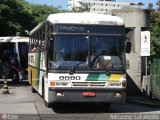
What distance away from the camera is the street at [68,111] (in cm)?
1505

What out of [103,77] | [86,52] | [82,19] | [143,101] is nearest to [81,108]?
[103,77]

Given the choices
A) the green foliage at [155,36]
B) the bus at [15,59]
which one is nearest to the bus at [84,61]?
the green foliage at [155,36]

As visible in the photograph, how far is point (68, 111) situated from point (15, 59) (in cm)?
1679

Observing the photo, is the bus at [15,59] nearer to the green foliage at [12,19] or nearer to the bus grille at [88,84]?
the green foliage at [12,19]

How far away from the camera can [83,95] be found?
15.6m

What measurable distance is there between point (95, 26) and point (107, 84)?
1.91m

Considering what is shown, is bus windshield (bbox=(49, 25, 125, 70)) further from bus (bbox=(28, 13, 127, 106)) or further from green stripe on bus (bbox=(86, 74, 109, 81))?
green stripe on bus (bbox=(86, 74, 109, 81))

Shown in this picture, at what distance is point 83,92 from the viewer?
15.6 metres

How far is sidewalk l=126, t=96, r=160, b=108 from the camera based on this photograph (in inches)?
749

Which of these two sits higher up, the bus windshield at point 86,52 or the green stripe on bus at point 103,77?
the bus windshield at point 86,52

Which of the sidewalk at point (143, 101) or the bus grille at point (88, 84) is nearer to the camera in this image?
the bus grille at point (88, 84)

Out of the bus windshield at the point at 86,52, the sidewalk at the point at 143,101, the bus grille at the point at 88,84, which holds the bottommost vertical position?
the sidewalk at the point at 143,101

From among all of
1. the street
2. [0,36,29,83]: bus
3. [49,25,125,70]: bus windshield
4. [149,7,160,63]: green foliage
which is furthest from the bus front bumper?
[0,36,29,83]: bus

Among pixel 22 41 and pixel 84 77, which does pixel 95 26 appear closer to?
pixel 84 77
